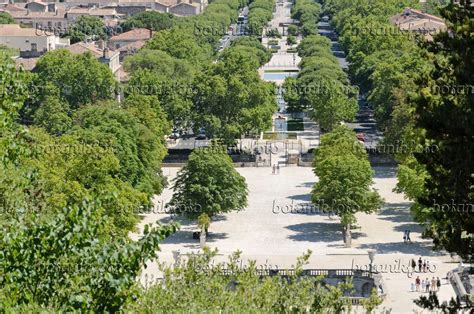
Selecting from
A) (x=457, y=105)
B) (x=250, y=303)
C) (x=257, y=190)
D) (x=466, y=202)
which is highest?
(x=457, y=105)

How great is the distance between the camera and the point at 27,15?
465ft

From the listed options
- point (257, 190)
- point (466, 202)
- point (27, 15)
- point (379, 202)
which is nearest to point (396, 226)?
point (379, 202)

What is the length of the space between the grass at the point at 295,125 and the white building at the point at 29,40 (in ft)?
93.5

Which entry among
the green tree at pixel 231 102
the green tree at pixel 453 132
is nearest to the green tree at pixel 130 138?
the green tree at pixel 231 102

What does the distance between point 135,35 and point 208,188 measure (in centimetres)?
6438

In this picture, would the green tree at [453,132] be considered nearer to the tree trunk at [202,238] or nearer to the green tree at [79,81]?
the tree trunk at [202,238]

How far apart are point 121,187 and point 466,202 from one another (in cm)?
2500

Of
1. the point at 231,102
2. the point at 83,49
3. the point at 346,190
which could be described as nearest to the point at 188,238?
the point at 346,190

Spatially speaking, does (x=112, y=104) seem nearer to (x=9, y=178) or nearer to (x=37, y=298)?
(x=9, y=178)

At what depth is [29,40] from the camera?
357ft

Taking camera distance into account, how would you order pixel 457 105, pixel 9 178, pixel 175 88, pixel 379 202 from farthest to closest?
pixel 175 88
pixel 379 202
pixel 9 178
pixel 457 105

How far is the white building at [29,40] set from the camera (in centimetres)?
10788

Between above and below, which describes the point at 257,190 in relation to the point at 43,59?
below

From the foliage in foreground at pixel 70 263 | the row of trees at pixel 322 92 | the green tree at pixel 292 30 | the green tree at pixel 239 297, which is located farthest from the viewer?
the green tree at pixel 292 30
